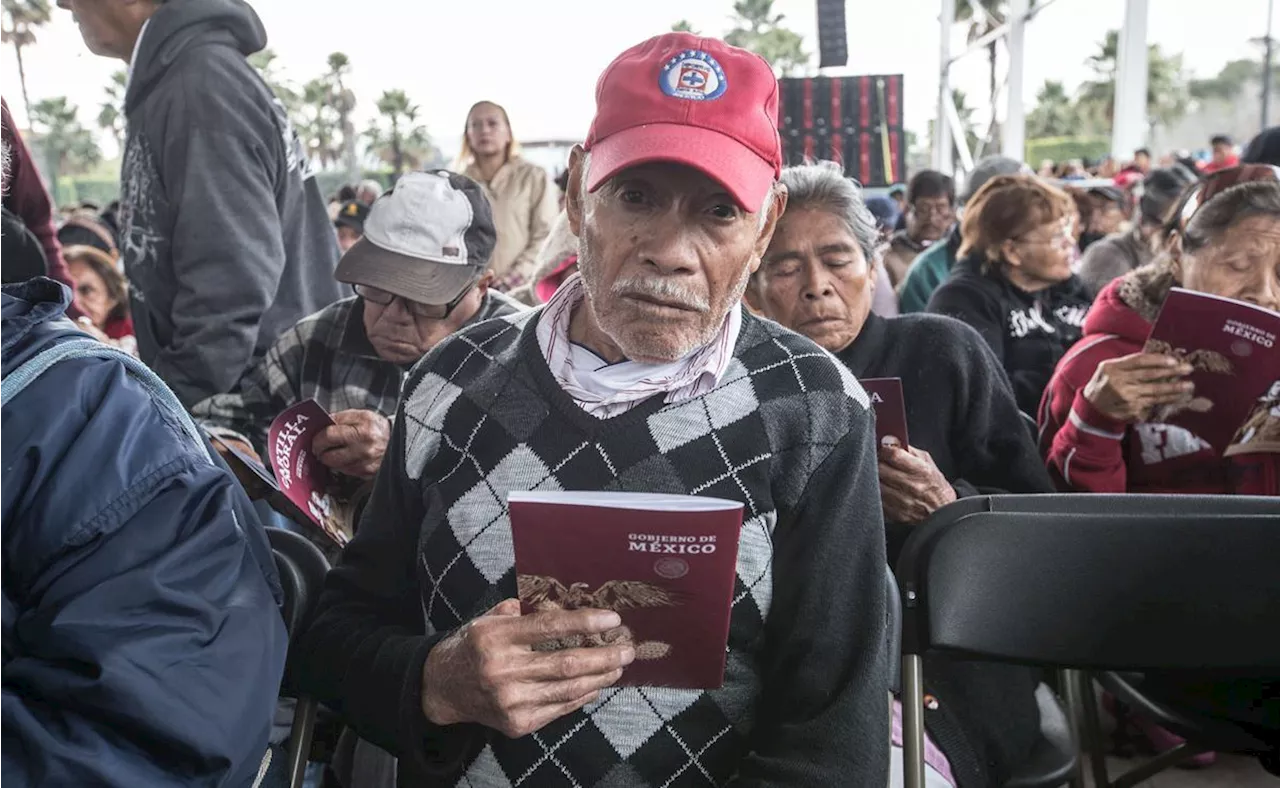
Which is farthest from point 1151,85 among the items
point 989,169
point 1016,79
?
point 989,169

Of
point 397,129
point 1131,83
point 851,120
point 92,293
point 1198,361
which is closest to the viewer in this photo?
point 1198,361

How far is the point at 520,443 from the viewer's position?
145 centimetres

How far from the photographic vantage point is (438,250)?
249cm

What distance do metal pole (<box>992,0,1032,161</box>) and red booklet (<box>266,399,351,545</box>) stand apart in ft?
45.9

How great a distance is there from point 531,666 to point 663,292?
51cm

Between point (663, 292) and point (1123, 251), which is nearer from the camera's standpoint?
point (663, 292)

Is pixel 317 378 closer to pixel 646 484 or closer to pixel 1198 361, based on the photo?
pixel 646 484

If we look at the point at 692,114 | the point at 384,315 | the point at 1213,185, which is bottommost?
the point at 384,315

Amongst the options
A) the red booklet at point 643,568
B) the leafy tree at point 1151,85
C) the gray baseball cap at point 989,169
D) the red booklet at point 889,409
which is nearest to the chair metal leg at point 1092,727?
the red booklet at point 889,409

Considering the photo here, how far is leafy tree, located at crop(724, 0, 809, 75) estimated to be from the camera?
183 ft

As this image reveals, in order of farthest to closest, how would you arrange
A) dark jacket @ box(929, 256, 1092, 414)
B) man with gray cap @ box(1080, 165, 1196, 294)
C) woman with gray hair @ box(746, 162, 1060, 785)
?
man with gray cap @ box(1080, 165, 1196, 294) → dark jacket @ box(929, 256, 1092, 414) → woman with gray hair @ box(746, 162, 1060, 785)

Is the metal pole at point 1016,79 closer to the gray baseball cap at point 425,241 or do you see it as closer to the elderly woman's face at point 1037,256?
the elderly woman's face at point 1037,256

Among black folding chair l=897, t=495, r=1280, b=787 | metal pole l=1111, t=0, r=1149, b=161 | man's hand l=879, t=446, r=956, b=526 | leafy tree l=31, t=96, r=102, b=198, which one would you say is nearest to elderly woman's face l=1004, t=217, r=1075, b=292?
man's hand l=879, t=446, r=956, b=526

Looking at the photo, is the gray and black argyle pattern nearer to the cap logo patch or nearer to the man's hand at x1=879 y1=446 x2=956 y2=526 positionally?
the cap logo patch
